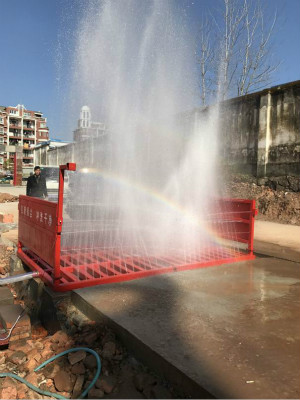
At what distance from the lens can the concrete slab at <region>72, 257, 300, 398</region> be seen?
2064 mm

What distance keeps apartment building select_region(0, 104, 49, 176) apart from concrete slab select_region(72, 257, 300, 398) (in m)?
91.0

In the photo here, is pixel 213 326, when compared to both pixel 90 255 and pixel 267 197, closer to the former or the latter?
pixel 90 255

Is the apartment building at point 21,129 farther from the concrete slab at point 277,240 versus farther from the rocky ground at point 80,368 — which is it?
the rocky ground at point 80,368

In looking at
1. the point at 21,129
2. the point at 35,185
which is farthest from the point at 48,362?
the point at 21,129

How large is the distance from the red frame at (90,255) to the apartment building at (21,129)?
89.1 m


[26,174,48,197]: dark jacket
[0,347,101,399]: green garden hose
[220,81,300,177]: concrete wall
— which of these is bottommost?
[0,347,101,399]: green garden hose

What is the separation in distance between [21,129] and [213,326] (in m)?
101

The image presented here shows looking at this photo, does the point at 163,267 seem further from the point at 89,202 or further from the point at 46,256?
the point at 89,202

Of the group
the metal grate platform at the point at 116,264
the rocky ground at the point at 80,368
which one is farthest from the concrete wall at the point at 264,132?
the rocky ground at the point at 80,368

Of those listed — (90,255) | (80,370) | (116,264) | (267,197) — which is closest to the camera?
(80,370)

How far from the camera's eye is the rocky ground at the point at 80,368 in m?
2.26

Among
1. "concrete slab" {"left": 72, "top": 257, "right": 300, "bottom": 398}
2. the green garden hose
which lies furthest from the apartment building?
the green garden hose

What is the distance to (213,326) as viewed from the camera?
2.78 meters

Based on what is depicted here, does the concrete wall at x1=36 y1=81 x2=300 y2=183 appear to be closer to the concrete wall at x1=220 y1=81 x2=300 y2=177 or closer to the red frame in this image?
the concrete wall at x1=220 y1=81 x2=300 y2=177
